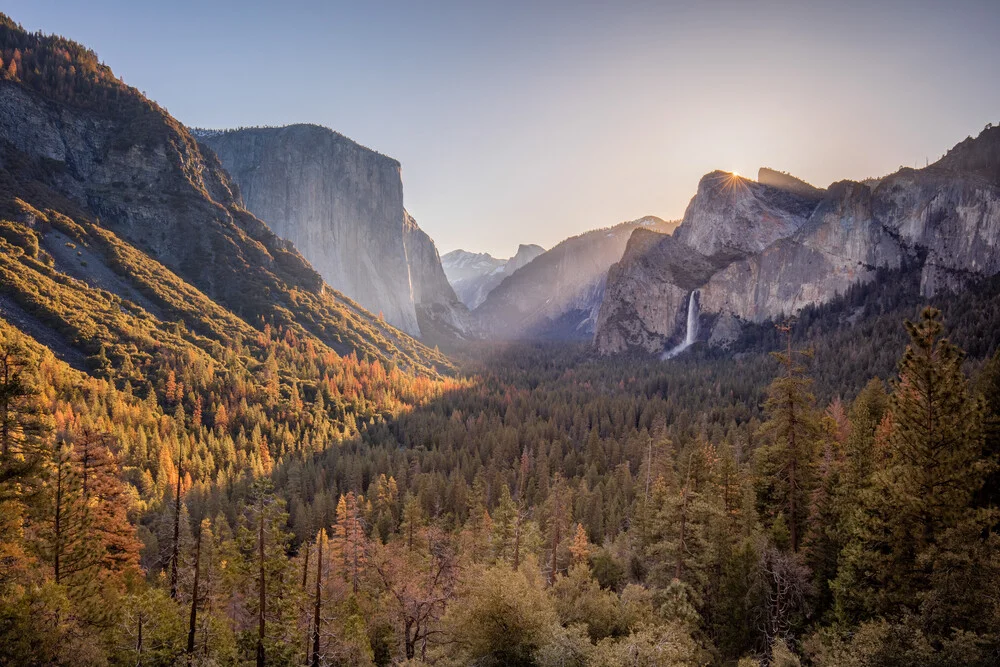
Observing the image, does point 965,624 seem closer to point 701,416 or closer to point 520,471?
point 520,471

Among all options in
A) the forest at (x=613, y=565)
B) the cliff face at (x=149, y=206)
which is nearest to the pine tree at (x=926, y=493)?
the forest at (x=613, y=565)

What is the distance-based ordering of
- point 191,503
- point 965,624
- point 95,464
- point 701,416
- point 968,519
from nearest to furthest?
point 965,624
point 968,519
point 95,464
point 191,503
point 701,416

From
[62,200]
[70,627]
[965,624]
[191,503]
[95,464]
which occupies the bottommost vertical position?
[191,503]

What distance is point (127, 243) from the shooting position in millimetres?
128000

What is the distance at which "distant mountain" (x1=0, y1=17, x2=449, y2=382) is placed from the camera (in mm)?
93312

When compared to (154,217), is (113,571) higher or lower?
lower

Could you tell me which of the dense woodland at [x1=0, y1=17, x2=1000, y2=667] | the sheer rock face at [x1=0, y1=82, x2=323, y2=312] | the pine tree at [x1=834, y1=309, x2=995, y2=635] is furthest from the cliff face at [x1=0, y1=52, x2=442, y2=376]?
the pine tree at [x1=834, y1=309, x2=995, y2=635]

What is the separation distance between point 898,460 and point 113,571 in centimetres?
3711

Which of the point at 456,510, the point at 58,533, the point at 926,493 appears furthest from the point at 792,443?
the point at 456,510

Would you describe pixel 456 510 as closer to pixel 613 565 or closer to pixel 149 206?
pixel 613 565

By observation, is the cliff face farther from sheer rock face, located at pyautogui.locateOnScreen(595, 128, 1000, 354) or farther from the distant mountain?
sheer rock face, located at pyautogui.locateOnScreen(595, 128, 1000, 354)

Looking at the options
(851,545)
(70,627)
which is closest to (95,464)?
(70,627)

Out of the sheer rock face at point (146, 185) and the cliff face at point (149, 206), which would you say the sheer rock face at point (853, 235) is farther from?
the sheer rock face at point (146, 185)

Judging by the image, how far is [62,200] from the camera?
123188 millimetres
